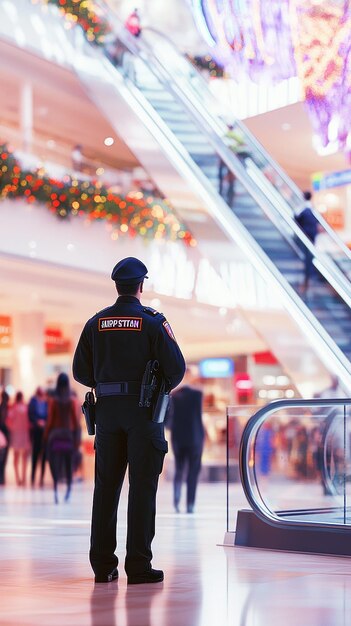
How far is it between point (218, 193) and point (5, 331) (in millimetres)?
9095

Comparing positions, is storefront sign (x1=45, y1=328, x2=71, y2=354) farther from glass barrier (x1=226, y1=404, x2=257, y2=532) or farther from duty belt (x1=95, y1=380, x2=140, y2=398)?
duty belt (x1=95, y1=380, x2=140, y2=398)

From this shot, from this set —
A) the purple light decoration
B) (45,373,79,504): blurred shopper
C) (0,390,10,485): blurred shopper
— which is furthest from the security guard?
(0,390,10,485): blurred shopper

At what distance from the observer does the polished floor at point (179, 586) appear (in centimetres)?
420

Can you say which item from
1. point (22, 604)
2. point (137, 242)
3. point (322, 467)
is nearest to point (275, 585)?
point (22, 604)

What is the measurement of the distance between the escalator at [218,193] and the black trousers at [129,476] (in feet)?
18.9

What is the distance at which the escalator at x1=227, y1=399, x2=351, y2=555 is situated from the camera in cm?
684

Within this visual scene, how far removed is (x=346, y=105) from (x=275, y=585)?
6.59 meters

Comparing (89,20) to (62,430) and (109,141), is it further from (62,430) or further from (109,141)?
(62,430)

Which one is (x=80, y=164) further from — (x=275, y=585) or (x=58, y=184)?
(x=275, y=585)

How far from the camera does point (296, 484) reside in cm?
838

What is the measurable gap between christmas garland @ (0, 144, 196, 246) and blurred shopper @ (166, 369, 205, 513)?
562 cm

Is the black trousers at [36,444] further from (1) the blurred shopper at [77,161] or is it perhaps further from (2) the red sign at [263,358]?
(2) the red sign at [263,358]

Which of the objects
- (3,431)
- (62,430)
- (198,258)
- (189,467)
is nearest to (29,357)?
(3,431)

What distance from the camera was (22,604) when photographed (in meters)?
4.53
